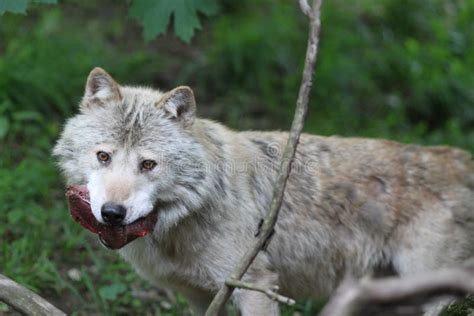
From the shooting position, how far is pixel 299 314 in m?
6.85

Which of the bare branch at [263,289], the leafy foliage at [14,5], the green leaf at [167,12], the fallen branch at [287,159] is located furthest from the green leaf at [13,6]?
the bare branch at [263,289]

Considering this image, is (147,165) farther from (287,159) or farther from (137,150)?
(287,159)

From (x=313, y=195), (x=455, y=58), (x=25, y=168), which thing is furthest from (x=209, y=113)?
(x=313, y=195)

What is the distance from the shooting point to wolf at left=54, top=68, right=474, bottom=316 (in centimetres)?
482

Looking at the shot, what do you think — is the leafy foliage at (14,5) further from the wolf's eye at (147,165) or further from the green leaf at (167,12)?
the wolf's eye at (147,165)

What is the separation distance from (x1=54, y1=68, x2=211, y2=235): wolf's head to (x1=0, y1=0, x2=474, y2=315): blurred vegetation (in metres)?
2.65

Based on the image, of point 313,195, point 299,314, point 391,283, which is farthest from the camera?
point 299,314

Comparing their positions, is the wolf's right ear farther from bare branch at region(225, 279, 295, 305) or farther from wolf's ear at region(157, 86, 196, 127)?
bare branch at region(225, 279, 295, 305)

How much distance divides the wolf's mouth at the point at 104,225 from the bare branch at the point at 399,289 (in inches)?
96.5

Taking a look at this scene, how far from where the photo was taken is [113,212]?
4406 mm

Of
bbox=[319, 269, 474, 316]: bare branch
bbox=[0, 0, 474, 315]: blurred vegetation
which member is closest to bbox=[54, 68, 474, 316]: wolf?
bbox=[319, 269, 474, 316]: bare branch

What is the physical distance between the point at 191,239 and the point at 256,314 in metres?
0.66

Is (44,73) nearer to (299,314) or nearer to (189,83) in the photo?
(189,83)

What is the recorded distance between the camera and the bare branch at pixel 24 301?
4.49 metres
